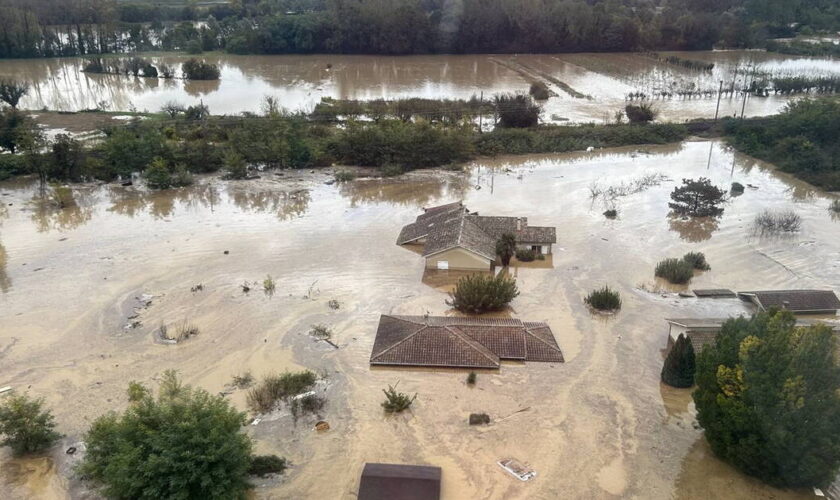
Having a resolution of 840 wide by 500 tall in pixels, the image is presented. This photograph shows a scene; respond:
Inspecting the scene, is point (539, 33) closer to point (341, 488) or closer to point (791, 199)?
point (791, 199)

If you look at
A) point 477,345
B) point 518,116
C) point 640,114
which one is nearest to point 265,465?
point 477,345

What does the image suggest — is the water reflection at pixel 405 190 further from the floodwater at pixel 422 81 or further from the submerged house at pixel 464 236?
the floodwater at pixel 422 81

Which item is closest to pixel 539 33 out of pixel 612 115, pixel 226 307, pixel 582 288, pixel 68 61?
pixel 612 115

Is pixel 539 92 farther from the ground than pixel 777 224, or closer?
farther from the ground

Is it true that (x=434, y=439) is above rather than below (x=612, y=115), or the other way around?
below

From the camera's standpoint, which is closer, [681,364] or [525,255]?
[681,364]

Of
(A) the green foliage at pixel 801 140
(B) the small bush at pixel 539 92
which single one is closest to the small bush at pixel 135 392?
(A) the green foliage at pixel 801 140

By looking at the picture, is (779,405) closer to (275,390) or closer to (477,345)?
(477,345)
